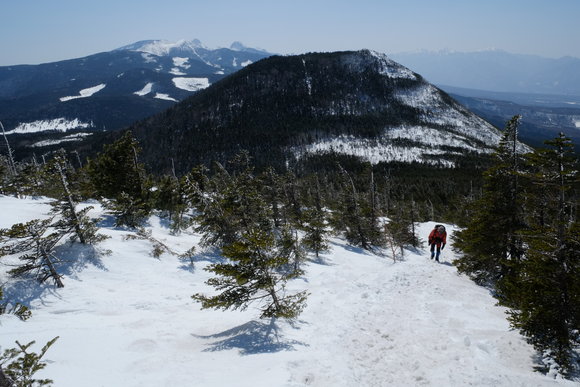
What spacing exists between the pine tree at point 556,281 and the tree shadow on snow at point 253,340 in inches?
308

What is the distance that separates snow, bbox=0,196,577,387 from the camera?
9.00 m

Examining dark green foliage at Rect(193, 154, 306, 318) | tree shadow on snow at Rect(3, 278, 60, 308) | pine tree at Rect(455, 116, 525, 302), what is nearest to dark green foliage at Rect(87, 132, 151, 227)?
dark green foliage at Rect(193, 154, 306, 318)

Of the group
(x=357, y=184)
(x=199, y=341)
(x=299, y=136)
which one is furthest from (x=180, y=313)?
(x=299, y=136)

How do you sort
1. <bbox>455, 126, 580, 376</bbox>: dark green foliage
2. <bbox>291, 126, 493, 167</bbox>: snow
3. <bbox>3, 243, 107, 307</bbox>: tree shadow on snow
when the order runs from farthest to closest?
<bbox>291, 126, 493, 167</bbox>: snow
<bbox>3, 243, 107, 307</bbox>: tree shadow on snow
<bbox>455, 126, 580, 376</bbox>: dark green foliage

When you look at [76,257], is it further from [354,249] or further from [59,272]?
[354,249]

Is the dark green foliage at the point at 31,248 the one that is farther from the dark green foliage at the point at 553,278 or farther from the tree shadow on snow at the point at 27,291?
the dark green foliage at the point at 553,278

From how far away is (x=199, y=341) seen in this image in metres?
11.6

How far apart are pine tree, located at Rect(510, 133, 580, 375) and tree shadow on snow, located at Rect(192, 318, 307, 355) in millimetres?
7811

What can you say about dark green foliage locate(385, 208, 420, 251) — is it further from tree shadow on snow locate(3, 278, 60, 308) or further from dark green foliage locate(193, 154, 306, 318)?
tree shadow on snow locate(3, 278, 60, 308)

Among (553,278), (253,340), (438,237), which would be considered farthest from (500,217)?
(253,340)

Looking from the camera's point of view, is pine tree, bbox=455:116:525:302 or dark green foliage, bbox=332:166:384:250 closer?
pine tree, bbox=455:116:525:302

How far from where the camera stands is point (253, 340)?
1134 cm

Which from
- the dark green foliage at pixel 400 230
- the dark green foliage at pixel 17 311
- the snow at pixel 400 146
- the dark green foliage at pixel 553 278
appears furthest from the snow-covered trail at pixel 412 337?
the snow at pixel 400 146

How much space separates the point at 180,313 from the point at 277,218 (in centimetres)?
1791
